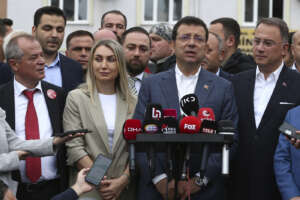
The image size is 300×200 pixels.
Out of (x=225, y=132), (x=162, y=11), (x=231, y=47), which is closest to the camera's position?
(x=225, y=132)

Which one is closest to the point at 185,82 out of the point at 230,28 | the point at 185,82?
the point at 185,82

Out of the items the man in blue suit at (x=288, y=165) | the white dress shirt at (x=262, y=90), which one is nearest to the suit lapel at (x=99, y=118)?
the white dress shirt at (x=262, y=90)

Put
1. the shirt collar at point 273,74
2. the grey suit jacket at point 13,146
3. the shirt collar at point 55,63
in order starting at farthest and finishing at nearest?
the shirt collar at point 55,63
the shirt collar at point 273,74
the grey suit jacket at point 13,146

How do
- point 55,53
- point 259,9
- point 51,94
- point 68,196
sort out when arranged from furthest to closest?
point 259,9 < point 55,53 < point 51,94 < point 68,196

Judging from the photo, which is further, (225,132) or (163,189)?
(163,189)

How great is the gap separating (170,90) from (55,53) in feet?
6.44

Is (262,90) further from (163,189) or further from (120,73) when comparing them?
(163,189)

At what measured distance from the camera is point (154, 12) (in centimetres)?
1969

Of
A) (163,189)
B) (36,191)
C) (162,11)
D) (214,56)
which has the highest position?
(162,11)

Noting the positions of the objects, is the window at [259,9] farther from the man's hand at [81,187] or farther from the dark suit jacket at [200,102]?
the man's hand at [81,187]

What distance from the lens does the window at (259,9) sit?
1930 cm

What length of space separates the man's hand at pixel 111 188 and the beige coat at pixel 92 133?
0.08 metres

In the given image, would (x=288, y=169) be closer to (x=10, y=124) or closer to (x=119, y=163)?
(x=119, y=163)

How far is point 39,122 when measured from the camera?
560 centimetres
